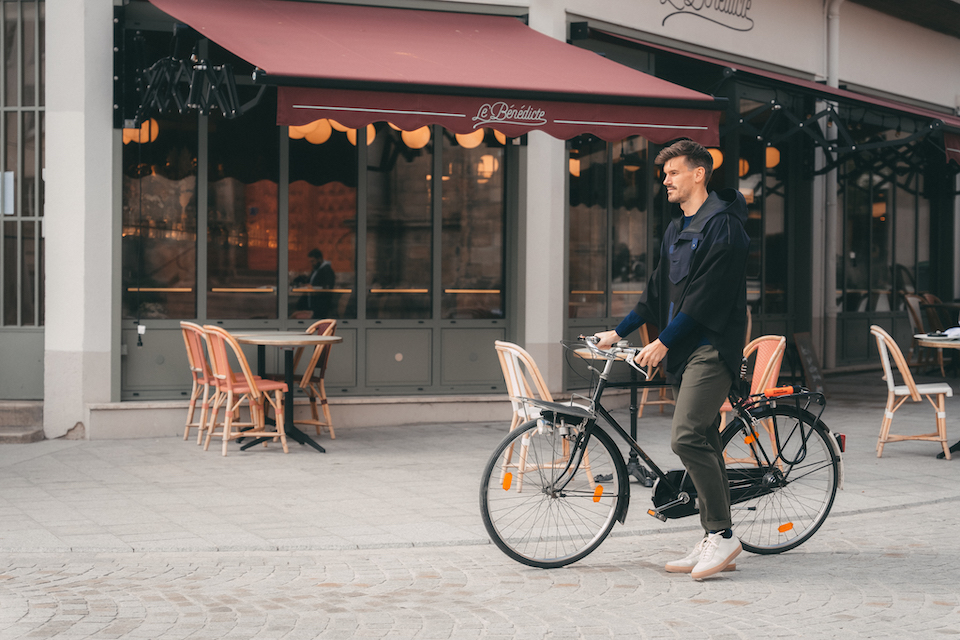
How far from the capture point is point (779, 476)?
199 inches

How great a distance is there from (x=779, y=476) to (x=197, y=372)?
525cm

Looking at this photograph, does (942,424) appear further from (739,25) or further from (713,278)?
(739,25)

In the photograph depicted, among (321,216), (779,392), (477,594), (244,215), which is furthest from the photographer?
(321,216)

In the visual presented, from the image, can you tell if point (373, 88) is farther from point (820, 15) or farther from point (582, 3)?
point (820, 15)

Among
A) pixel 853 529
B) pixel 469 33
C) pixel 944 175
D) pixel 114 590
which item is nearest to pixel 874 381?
pixel 944 175

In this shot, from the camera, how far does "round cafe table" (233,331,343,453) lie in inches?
312

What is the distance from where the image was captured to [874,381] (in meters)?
13.9

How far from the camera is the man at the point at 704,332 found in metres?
4.53

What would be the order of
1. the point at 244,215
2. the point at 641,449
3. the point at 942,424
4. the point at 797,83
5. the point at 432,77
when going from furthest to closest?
the point at 797,83 → the point at 244,215 → the point at 942,424 → the point at 432,77 → the point at 641,449

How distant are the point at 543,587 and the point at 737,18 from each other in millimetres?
9293

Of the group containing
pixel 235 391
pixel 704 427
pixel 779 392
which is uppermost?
pixel 779 392

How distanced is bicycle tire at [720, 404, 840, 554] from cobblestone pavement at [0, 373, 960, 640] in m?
0.13

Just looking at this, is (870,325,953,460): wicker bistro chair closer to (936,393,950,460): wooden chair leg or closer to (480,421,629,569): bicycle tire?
(936,393,950,460): wooden chair leg

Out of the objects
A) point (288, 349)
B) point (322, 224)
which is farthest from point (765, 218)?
point (288, 349)
